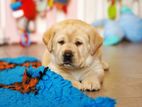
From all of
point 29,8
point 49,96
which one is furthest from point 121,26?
point 49,96

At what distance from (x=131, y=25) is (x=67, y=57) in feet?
8.15

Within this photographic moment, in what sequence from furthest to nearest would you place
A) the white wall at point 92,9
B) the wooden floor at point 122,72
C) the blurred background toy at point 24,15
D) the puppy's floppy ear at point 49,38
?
the white wall at point 92,9, the blurred background toy at point 24,15, the puppy's floppy ear at point 49,38, the wooden floor at point 122,72

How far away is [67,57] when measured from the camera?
1.89 metres

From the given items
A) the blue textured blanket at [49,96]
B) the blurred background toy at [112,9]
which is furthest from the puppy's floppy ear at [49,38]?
the blurred background toy at [112,9]

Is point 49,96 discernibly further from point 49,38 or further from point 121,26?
point 121,26

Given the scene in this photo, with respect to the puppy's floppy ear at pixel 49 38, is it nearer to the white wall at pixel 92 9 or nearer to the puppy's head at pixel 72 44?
the puppy's head at pixel 72 44

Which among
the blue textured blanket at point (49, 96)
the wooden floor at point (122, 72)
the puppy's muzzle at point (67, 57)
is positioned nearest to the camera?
the blue textured blanket at point (49, 96)

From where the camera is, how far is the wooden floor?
5.78 ft

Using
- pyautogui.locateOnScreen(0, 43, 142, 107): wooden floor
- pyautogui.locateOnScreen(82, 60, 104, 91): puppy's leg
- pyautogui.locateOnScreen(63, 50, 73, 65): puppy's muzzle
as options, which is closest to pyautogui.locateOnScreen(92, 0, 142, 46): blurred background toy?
pyautogui.locateOnScreen(0, 43, 142, 107): wooden floor

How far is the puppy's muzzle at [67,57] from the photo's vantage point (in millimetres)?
1879

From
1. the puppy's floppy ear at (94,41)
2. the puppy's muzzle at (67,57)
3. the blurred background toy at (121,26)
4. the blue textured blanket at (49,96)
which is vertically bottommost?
the blue textured blanket at (49,96)

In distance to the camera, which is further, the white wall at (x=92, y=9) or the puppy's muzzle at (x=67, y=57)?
the white wall at (x=92, y=9)

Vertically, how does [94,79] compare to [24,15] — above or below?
below

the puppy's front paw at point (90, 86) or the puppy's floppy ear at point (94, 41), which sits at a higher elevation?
the puppy's floppy ear at point (94, 41)
